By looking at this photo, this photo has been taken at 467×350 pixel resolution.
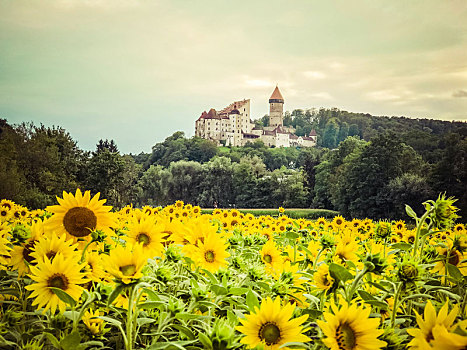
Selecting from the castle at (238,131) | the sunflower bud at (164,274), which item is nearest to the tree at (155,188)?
the castle at (238,131)

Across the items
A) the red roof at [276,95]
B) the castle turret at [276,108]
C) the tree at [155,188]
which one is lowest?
the tree at [155,188]

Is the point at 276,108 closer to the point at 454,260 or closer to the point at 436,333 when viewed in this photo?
the point at 454,260

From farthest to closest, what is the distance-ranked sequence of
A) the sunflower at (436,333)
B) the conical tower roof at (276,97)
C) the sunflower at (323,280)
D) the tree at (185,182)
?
the conical tower roof at (276,97) → the tree at (185,182) → the sunflower at (323,280) → the sunflower at (436,333)

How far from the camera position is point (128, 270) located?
75 cm

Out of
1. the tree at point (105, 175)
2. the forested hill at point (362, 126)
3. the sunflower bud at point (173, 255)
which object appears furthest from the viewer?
the forested hill at point (362, 126)

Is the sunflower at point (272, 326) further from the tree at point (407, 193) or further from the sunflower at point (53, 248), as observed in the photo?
the tree at point (407, 193)

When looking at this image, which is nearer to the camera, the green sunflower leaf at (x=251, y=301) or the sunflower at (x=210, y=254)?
the green sunflower leaf at (x=251, y=301)

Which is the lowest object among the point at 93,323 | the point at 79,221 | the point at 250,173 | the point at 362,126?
the point at 250,173

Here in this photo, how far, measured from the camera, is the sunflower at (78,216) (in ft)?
3.94

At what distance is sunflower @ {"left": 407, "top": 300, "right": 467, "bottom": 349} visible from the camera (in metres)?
0.50

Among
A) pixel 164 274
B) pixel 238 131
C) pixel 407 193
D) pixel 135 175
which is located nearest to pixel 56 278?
pixel 164 274

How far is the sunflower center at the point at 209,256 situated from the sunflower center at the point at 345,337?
0.53m

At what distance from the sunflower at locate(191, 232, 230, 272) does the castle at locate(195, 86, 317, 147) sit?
54263mm

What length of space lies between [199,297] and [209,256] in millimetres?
310
